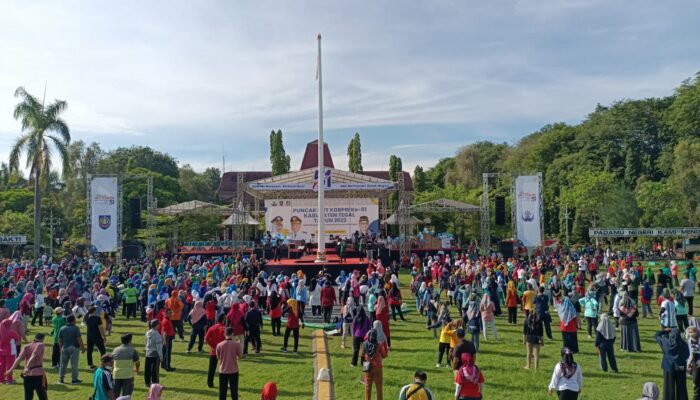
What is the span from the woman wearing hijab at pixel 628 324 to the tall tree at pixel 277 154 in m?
54.8

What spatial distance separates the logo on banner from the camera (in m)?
29.5

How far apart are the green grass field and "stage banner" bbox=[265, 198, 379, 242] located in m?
26.7

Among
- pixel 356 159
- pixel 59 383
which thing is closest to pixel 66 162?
pixel 59 383

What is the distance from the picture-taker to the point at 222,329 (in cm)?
895

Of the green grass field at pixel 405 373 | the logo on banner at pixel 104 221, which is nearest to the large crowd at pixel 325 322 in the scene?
the green grass field at pixel 405 373

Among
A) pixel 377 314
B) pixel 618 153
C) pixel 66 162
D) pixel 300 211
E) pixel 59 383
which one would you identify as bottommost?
pixel 59 383

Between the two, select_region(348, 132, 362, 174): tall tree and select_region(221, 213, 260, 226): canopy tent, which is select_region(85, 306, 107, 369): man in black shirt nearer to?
select_region(221, 213, 260, 226): canopy tent

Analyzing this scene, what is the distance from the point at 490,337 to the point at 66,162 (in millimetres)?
26655

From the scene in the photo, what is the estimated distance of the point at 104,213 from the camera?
1168 inches

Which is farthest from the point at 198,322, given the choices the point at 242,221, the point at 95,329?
the point at 242,221

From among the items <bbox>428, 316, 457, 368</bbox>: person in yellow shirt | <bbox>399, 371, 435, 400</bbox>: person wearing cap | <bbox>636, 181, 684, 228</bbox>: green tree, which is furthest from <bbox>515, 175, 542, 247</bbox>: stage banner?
<bbox>399, 371, 435, 400</bbox>: person wearing cap

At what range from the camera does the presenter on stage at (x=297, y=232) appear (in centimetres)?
3909

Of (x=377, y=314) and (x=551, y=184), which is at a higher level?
(x=551, y=184)

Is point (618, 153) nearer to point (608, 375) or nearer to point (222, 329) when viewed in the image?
point (608, 375)
